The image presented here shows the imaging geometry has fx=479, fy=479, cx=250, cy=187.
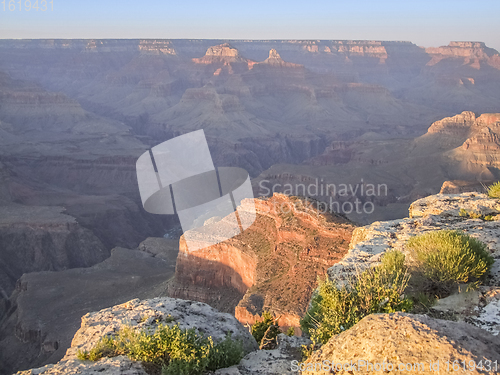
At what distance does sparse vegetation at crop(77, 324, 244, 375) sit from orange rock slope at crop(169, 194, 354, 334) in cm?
1375

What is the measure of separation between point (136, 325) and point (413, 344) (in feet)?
19.4

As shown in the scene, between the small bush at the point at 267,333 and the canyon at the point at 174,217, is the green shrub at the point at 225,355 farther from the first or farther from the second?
the canyon at the point at 174,217

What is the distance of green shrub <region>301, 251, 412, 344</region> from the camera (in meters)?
9.37

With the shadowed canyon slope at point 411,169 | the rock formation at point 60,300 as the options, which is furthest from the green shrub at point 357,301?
the shadowed canyon slope at point 411,169

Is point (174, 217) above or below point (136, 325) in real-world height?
below

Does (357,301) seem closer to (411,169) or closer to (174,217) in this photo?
(174,217)

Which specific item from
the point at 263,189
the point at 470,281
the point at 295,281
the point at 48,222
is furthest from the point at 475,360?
the point at 263,189

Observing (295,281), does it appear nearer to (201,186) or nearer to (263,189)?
(263,189)

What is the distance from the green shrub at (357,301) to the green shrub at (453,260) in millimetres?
693

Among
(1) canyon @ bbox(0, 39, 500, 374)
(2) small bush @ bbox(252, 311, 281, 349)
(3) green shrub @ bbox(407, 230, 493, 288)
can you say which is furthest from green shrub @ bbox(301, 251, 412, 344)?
(1) canyon @ bbox(0, 39, 500, 374)

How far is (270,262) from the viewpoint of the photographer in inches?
1227

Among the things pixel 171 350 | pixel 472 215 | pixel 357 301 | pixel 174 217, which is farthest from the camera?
pixel 174 217

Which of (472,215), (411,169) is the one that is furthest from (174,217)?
(472,215)

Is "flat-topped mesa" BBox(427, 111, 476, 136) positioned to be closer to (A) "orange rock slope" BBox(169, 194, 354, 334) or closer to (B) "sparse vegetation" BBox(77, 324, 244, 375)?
(A) "orange rock slope" BBox(169, 194, 354, 334)
